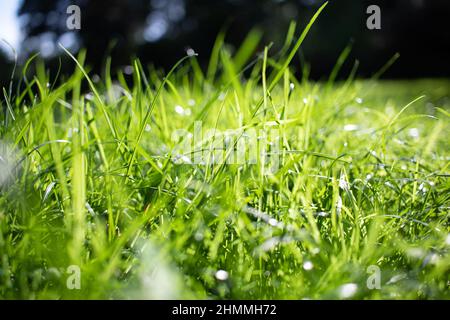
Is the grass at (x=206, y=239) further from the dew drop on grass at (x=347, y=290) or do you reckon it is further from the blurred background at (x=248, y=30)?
the blurred background at (x=248, y=30)

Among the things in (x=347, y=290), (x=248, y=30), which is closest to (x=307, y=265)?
(x=347, y=290)

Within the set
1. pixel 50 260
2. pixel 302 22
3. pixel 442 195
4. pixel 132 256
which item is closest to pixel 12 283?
pixel 50 260

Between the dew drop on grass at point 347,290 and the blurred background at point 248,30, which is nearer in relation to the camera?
the dew drop on grass at point 347,290

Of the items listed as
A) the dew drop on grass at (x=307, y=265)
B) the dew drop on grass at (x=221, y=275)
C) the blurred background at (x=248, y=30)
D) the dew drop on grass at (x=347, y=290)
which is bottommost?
the dew drop on grass at (x=347, y=290)

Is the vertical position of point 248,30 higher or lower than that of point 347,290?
higher

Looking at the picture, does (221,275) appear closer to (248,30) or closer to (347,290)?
(347,290)

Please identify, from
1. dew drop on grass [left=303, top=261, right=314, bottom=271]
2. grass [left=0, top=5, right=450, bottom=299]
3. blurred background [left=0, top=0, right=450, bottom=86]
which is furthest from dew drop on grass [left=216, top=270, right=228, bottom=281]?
blurred background [left=0, top=0, right=450, bottom=86]

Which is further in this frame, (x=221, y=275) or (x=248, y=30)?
(x=248, y=30)

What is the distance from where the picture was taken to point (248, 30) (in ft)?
42.9

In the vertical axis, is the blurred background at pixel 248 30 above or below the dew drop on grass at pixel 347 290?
above

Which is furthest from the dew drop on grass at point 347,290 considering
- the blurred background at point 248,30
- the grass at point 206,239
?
the blurred background at point 248,30

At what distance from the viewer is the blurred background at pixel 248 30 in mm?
10719

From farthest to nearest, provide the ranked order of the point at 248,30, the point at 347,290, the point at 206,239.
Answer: the point at 248,30
the point at 206,239
the point at 347,290
